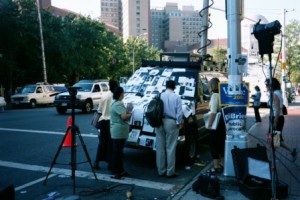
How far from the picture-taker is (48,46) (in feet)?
131

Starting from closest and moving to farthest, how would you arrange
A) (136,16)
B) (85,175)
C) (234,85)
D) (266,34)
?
(266,34)
(234,85)
(85,175)
(136,16)

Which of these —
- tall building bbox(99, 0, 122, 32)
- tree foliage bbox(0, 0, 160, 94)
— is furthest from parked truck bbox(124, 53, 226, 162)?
tall building bbox(99, 0, 122, 32)

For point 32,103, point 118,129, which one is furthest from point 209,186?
point 32,103

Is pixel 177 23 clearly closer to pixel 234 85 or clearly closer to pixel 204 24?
pixel 204 24

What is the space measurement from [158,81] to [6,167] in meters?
3.88

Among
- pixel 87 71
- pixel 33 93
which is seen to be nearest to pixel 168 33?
pixel 87 71

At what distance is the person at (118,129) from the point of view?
6.60 m

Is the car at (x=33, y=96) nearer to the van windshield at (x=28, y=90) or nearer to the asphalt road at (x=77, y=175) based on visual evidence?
the van windshield at (x=28, y=90)

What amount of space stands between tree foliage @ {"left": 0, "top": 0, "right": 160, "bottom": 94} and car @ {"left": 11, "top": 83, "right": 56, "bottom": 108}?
4.24 m

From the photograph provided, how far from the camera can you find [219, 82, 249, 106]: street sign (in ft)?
20.7

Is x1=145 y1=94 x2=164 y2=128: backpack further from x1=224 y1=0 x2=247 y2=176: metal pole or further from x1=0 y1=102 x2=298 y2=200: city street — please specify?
x1=224 y1=0 x2=247 y2=176: metal pole

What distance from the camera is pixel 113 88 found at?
715cm

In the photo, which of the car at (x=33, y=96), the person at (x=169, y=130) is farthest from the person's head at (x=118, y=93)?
the car at (x=33, y=96)

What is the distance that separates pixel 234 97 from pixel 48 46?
3639 cm
